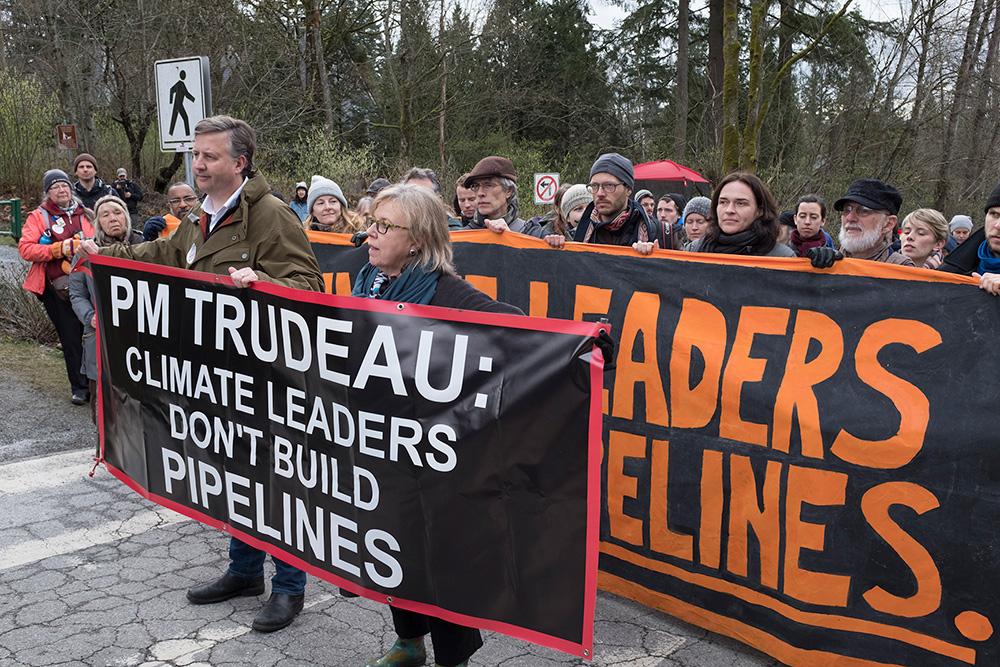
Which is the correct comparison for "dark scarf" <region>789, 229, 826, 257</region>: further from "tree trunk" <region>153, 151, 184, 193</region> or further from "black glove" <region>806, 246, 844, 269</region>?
"tree trunk" <region>153, 151, 184, 193</region>

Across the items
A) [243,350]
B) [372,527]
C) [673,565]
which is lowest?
[673,565]

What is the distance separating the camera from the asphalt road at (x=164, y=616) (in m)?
3.40

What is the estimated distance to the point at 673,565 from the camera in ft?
12.2

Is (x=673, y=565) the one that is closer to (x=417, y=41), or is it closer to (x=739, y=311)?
(x=739, y=311)

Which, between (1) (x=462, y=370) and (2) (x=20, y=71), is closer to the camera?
(1) (x=462, y=370)

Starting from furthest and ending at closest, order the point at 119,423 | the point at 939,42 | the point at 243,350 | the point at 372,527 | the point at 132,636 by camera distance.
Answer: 1. the point at 939,42
2. the point at 119,423
3. the point at 132,636
4. the point at 243,350
5. the point at 372,527

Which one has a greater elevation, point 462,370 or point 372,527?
point 462,370

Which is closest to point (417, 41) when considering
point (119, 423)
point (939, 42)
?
point (939, 42)

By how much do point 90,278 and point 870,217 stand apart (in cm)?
549

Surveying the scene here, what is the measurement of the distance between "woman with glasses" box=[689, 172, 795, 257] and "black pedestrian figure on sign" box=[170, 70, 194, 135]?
4551 millimetres

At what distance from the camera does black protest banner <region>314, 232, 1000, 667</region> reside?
3.02 m

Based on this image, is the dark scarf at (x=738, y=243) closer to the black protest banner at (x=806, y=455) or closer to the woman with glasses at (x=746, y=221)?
the woman with glasses at (x=746, y=221)

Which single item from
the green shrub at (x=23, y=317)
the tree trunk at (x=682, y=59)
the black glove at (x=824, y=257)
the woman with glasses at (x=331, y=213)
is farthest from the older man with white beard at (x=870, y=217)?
the tree trunk at (x=682, y=59)

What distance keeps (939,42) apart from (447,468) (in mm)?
17815
